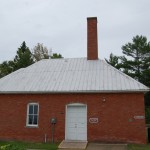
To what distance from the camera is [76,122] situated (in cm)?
1783

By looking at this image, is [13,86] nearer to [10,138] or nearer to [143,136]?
[10,138]

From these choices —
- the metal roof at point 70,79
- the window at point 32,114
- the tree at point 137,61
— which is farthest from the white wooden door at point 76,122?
the tree at point 137,61

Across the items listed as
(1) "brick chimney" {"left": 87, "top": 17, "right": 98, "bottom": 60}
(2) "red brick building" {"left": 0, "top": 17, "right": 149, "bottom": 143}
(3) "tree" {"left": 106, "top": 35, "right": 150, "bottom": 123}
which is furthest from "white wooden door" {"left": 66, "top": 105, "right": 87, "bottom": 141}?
(3) "tree" {"left": 106, "top": 35, "right": 150, "bottom": 123}

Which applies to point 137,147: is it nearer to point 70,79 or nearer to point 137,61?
point 70,79

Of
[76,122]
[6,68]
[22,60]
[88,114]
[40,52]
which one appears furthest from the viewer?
[40,52]

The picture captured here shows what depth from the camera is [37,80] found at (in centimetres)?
1972

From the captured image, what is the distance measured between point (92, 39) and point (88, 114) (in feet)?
23.2

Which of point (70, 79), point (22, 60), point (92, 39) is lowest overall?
point (70, 79)

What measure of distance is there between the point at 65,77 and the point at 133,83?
4913 millimetres

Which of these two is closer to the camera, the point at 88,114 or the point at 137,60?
the point at 88,114

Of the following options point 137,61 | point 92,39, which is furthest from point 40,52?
point 92,39

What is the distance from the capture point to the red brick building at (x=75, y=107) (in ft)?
56.0

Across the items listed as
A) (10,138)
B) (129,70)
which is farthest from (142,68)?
(10,138)

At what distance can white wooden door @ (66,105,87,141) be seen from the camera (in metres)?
17.6
